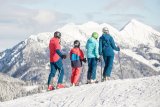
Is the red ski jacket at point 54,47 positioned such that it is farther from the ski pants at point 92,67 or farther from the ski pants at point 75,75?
the ski pants at point 92,67

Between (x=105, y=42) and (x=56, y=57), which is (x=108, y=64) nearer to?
(x=105, y=42)

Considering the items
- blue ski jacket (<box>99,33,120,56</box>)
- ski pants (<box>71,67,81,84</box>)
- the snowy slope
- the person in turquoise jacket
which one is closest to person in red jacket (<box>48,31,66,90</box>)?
ski pants (<box>71,67,81,84</box>)

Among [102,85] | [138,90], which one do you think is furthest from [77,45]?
[138,90]

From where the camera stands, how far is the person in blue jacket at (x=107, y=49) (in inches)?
983

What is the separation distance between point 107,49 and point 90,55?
1.05 metres

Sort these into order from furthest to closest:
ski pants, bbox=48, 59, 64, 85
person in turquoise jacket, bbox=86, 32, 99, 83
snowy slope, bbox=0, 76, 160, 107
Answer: person in turquoise jacket, bbox=86, 32, 99, 83, ski pants, bbox=48, 59, 64, 85, snowy slope, bbox=0, 76, 160, 107

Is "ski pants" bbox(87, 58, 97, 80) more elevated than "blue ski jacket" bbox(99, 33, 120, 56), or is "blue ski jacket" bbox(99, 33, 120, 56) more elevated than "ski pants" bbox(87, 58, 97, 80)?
"blue ski jacket" bbox(99, 33, 120, 56)

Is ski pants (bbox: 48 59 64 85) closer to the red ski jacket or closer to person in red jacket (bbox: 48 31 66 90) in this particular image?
person in red jacket (bbox: 48 31 66 90)

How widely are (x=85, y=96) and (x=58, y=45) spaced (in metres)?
5.94

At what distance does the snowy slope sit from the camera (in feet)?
57.9

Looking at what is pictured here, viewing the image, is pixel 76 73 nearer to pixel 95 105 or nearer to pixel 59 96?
pixel 59 96

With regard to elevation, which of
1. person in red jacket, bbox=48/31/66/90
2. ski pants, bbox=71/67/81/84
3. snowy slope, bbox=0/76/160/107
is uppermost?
person in red jacket, bbox=48/31/66/90

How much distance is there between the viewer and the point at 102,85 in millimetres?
21109

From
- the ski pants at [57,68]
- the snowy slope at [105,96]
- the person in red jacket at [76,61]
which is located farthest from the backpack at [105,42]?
the snowy slope at [105,96]
